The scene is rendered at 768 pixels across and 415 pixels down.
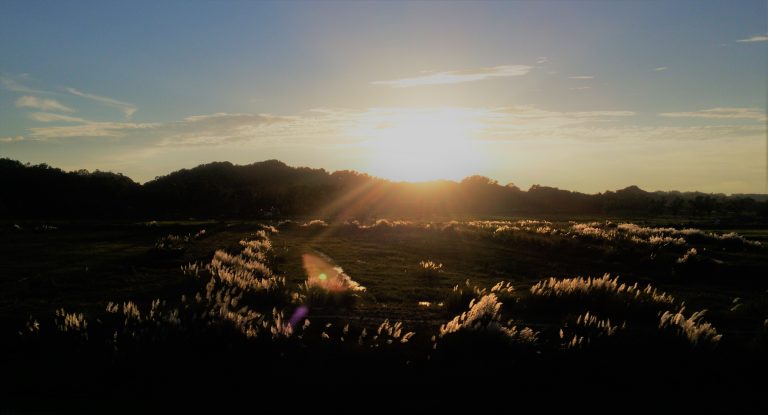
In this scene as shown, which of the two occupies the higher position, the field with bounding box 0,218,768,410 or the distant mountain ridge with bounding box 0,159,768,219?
the distant mountain ridge with bounding box 0,159,768,219

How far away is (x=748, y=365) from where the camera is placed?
28.1 ft

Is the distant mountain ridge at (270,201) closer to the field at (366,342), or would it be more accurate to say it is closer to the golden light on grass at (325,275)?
the golden light on grass at (325,275)

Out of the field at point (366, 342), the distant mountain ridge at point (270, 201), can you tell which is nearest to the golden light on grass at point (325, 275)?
the field at point (366, 342)

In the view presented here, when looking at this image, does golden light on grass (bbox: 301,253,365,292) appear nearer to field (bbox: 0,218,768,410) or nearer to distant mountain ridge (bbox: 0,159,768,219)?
field (bbox: 0,218,768,410)

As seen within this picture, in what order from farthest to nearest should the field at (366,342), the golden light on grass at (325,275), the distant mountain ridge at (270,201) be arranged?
1. the distant mountain ridge at (270,201)
2. the golden light on grass at (325,275)
3. the field at (366,342)

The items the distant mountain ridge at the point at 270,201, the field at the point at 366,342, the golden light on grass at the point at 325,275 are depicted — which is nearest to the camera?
the field at the point at 366,342

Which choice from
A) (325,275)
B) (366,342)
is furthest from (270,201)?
(366,342)

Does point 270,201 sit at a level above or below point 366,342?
above

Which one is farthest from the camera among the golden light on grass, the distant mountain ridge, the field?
the distant mountain ridge

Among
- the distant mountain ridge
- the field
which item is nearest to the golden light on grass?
the field

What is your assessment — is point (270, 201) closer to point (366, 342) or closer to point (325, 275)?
point (325, 275)

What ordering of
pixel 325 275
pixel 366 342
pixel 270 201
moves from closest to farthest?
1. pixel 366 342
2. pixel 325 275
3. pixel 270 201

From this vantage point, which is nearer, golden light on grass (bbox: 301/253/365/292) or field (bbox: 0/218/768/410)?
field (bbox: 0/218/768/410)

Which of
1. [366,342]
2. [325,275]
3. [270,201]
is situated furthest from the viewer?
[270,201]
